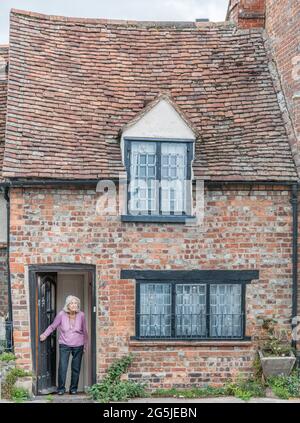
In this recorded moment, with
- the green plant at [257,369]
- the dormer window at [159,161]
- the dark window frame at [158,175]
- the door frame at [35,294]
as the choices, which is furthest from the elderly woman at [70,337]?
the green plant at [257,369]

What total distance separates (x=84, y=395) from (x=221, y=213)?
13.9 ft

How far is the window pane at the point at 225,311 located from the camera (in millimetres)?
14914

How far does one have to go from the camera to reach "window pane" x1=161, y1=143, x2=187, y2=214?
15.0 m

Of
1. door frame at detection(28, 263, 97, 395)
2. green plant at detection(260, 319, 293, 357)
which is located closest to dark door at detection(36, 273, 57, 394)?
door frame at detection(28, 263, 97, 395)

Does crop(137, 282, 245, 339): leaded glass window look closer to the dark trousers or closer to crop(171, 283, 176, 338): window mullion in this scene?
crop(171, 283, 176, 338): window mullion

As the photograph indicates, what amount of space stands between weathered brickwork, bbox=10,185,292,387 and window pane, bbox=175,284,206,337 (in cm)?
30

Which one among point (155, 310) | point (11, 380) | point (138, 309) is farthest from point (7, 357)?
point (155, 310)

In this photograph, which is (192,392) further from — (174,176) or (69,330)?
(174,176)

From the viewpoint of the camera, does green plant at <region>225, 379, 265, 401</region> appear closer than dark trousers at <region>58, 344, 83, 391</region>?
Yes

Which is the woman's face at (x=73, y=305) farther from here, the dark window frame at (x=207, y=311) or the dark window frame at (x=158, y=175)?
the dark window frame at (x=158, y=175)

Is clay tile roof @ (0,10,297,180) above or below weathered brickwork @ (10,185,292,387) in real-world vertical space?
above

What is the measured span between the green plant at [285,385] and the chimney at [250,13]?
26.1 ft

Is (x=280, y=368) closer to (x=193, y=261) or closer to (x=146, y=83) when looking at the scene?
(x=193, y=261)

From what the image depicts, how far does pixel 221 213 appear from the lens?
14969 millimetres
